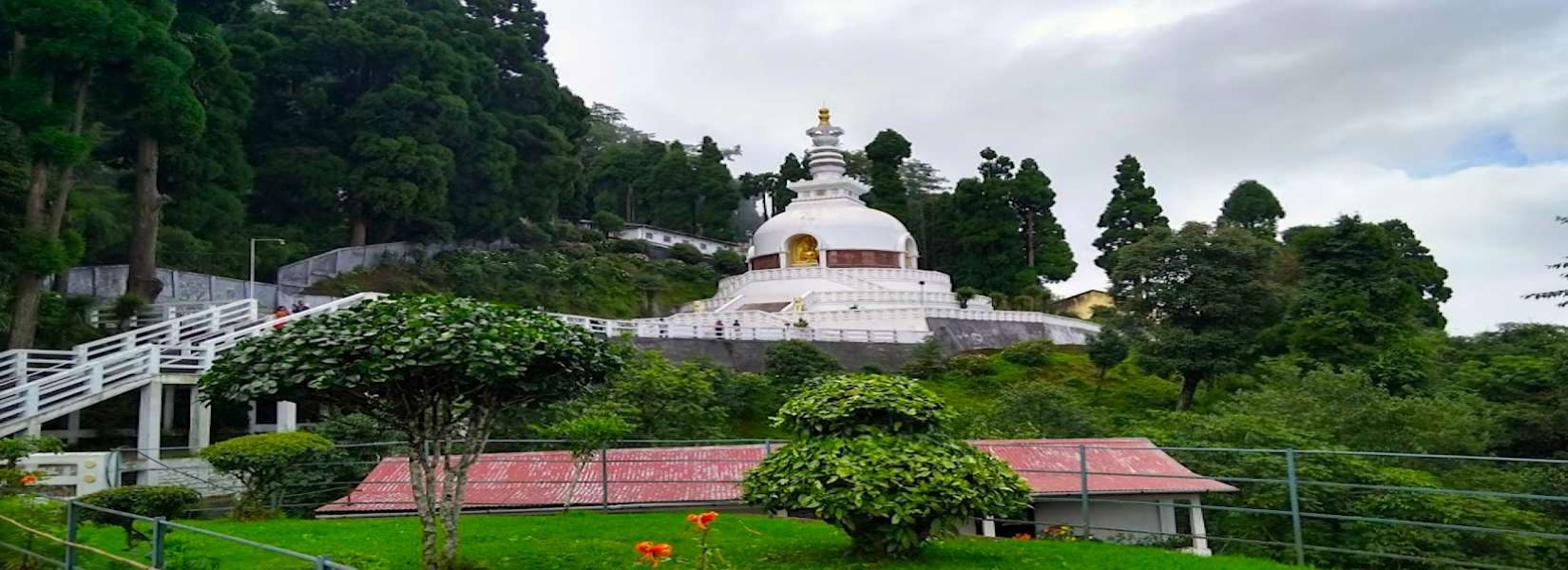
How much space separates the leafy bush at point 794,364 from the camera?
23.8 metres

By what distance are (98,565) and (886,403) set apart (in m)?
5.75

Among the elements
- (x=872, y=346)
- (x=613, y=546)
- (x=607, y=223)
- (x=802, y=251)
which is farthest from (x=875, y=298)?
(x=613, y=546)

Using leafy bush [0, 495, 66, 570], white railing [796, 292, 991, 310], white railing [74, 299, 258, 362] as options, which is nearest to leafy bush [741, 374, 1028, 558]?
leafy bush [0, 495, 66, 570]

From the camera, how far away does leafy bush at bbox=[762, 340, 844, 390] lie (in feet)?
78.0

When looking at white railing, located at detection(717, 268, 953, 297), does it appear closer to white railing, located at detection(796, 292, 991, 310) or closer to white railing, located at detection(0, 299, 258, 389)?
white railing, located at detection(796, 292, 991, 310)

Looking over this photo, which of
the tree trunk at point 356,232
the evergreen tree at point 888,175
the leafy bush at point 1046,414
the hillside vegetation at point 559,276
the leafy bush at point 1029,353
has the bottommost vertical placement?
the leafy bush at point 1046,414

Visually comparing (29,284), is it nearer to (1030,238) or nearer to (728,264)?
(728,264)

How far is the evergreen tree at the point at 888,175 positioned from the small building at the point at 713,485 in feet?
119

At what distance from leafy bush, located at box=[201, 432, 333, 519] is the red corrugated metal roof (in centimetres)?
67

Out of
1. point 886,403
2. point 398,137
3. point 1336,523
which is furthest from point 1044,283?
point 886,403

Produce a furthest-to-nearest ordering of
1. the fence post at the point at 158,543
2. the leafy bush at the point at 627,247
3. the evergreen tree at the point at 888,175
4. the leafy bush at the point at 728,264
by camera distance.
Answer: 1. the evergreen tree at the point at 888,175
2. the leafy bush at the point at 728,264
3. the leafy bush at the point at 627,247
4. the fence post at the point at 158,543

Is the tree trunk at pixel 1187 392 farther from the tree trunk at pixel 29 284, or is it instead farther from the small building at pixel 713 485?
the tree trunk at pixel 29 284

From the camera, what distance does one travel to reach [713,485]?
12398 millimetres

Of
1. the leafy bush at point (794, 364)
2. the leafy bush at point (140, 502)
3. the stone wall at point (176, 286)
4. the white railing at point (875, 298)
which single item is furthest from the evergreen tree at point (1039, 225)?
the leafy bush at point (140, 502)
